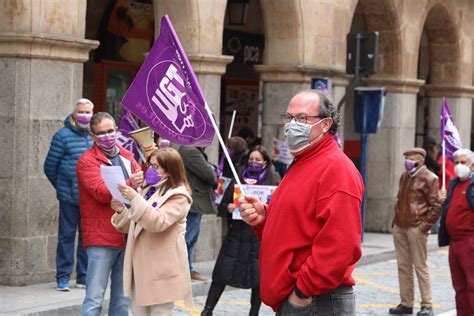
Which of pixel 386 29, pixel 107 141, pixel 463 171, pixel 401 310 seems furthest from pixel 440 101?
pixel 107 141

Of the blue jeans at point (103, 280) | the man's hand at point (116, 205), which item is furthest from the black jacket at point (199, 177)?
the man's hand at point (116, 205)

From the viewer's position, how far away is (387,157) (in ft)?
63.8

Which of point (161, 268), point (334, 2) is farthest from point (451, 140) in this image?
point (161, 268)

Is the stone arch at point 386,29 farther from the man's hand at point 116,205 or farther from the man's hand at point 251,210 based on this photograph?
the man's hand at point 251,210

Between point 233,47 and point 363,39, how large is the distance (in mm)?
3308

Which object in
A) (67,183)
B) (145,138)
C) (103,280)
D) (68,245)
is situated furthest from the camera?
(68,245)

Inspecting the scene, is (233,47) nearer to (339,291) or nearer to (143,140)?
(143,140)

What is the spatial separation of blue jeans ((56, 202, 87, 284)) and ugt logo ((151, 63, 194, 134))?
159 inches

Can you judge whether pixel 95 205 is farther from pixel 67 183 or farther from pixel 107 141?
pixel 67 183

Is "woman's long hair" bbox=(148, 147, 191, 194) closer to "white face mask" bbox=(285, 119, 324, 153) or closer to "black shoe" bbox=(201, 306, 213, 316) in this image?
"white face mask" bbox=(285, 119, 324, 153)

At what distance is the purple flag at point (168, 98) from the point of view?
710 centimetres

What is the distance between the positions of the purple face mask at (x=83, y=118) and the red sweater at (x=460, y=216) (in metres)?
3.32

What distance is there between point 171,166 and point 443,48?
14.7 metres

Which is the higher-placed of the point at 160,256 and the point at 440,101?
the point at 440,101
